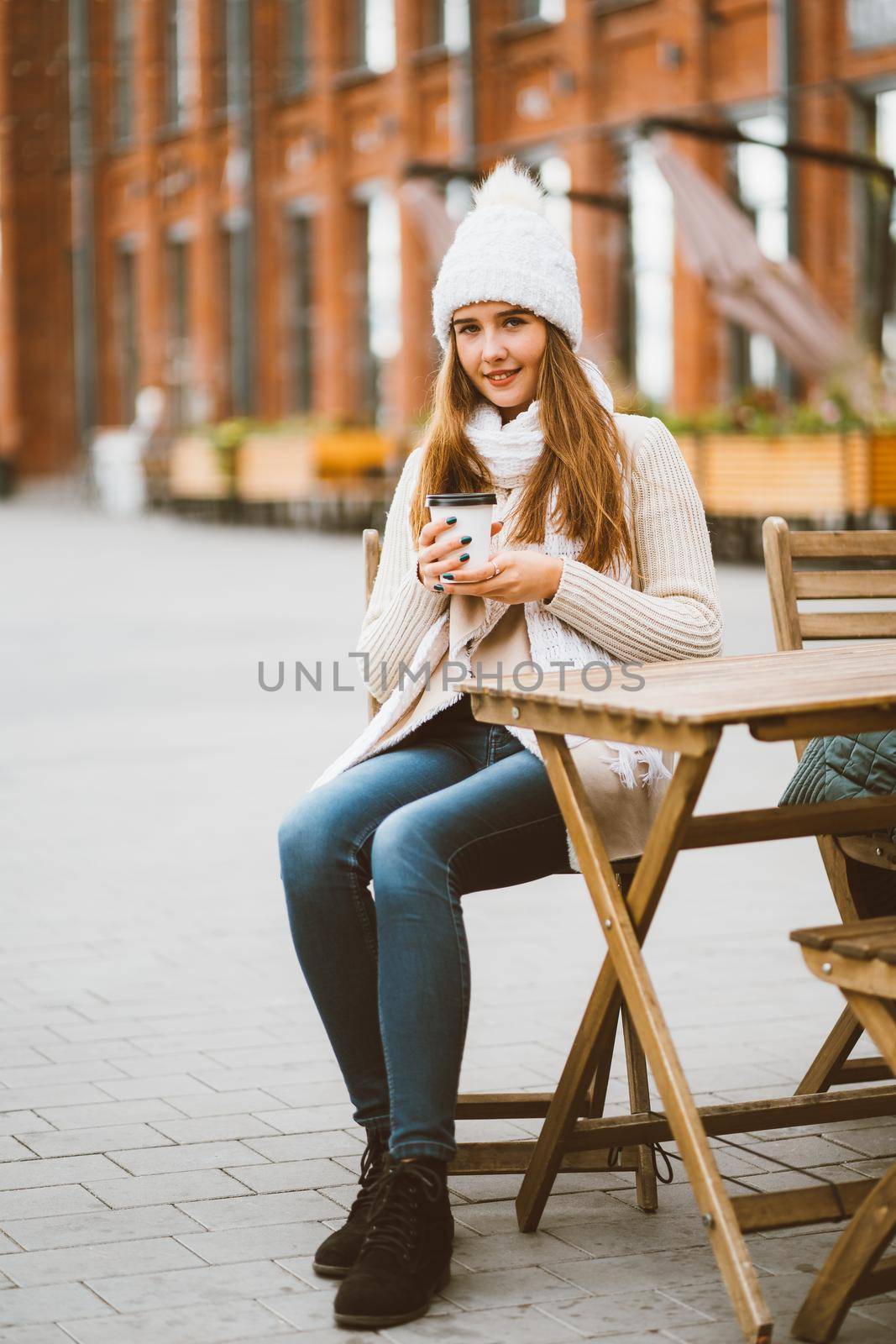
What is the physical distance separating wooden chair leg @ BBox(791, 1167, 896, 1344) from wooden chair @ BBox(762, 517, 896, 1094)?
785 mm

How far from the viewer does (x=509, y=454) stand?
363 centimetres

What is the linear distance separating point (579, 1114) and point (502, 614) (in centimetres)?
84

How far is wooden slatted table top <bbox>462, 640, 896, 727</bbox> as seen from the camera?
279cm

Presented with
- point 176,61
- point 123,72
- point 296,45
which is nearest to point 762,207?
point 296,45

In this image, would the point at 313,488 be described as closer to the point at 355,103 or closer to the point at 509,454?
the point at 355,103

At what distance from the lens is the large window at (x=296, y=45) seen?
3159cm

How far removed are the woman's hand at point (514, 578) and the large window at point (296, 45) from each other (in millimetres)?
29254

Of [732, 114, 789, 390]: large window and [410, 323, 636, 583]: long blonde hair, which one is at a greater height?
[732, 114, 789, 390]: large window

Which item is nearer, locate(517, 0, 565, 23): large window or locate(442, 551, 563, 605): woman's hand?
locate(442, 551, 563, 605): woman's hand

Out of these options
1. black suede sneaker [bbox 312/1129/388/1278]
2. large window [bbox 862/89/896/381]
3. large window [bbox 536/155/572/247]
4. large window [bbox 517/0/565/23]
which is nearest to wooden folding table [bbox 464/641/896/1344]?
black suede sneaker [bbox 312/1129/388/1278]

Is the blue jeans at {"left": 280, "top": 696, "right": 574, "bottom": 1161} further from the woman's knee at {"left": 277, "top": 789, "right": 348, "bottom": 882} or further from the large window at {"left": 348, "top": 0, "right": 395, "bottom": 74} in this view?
the large window at {"left": 348, "top": 0, "right": 395, "bottom": 74}

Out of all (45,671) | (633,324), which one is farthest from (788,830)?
(633,324)

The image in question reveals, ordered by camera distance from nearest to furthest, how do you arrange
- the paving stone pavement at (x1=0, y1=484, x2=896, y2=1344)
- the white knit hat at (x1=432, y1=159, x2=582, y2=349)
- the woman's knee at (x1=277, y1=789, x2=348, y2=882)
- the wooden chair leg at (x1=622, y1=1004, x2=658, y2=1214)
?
the paving stone pavement at (x1=0, y1=484, x2=896, y2=1344) → the woman's knee at (x1=277, y1=789, x2=348, y2=882) → the wooden chair leg at (x1=622, y1=1004, x2=658, y2=1214) → the white knit hat at (x1=432, y1=159, x2=582, y2=349)

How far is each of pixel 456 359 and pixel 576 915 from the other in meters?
2.44
